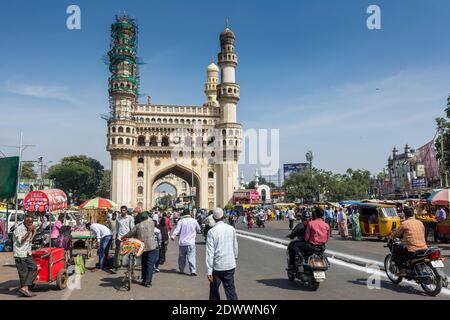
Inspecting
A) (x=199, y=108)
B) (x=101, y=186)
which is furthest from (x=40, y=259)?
(x=101, y=186)

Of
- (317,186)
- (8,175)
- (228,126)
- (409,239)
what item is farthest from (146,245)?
(317,186)

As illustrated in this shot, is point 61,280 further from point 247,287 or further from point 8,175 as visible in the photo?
point 8,175

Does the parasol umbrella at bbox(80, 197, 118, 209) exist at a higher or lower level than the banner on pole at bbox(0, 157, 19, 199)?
lower

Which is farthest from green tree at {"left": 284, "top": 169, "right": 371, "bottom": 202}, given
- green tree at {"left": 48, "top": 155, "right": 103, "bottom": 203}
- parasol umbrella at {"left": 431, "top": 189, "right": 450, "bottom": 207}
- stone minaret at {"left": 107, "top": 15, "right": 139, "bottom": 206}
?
parasol umbrella at {"left": 431, "top": 189, "right": 450, "bottom": 207}

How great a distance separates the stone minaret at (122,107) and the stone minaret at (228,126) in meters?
12.2

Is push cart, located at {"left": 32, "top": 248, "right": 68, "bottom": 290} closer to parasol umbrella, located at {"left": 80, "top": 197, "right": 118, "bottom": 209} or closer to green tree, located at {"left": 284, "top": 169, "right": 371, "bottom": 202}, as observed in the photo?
parasol umbrella, located at {"left": 80, "top": 197, "right": 118, "bottom": 209}

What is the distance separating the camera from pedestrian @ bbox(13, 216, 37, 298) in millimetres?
6640

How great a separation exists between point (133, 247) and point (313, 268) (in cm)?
341

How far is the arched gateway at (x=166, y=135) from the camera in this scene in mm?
50969

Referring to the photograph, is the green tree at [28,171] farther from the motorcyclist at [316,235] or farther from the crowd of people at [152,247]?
the motorcyclist at [316,235]

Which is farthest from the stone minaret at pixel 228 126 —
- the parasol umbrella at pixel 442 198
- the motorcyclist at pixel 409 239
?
the motorcyclist at pixel 409 239

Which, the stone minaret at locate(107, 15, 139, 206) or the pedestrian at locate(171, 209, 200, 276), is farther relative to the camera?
the stone minaret at locate(107, 15, 139, 206)

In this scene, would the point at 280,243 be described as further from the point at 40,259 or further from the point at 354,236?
the point at 40,259

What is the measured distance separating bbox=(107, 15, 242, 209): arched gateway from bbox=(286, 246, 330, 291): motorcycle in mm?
43709
